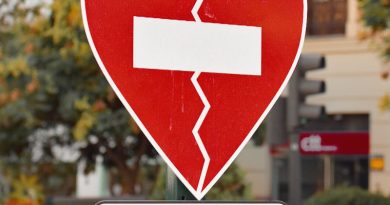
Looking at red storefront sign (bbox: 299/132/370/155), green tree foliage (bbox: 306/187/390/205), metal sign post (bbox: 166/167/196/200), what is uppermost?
metal sign post (bbox: 166/167/196/200)

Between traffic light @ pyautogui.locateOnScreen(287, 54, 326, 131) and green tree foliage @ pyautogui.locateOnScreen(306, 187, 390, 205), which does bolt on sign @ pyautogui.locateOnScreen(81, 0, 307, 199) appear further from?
green tree foliage @ pyautogui.locateOnScreen(306, 187, 390, 205)

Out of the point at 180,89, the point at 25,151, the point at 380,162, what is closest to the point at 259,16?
the point at 180,89

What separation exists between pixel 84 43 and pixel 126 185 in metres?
4.08

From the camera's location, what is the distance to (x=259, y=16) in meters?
2.82

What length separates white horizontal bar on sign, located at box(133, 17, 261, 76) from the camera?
2.71 meters

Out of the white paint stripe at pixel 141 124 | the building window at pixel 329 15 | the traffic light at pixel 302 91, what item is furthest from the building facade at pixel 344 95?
the white paint stripe at pixel 141 124

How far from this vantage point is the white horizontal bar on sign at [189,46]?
271cm

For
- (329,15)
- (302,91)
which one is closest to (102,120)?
(329,15)

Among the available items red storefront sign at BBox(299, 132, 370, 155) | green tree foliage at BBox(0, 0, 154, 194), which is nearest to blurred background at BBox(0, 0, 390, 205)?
green tree foliage at BBox(0, 0, 154, 194)

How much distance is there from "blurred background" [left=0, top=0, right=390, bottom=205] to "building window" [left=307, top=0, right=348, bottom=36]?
0.02 meters

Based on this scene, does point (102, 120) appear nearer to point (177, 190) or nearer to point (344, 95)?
point (344, 95)

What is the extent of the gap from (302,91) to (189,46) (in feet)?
27.2

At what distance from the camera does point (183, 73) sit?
2713 millimetres

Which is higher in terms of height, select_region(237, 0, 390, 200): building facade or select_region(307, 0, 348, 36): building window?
select_region(307, 0, 348, 36): building window
